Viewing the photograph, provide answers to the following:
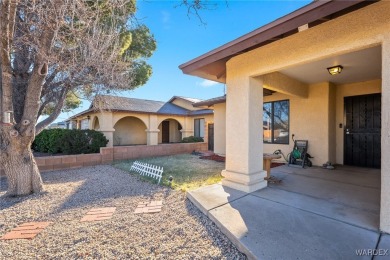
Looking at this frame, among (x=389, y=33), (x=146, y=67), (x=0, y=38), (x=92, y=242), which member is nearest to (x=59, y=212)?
(x=92, y=242)

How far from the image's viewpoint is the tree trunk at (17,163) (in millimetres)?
4574

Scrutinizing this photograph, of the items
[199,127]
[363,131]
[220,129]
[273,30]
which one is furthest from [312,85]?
[199,127]

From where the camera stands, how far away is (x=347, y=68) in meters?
4.99

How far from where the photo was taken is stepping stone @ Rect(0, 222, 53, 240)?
2.93m

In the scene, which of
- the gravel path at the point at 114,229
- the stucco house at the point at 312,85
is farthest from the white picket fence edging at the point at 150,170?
the stucco house at the point at 312,85

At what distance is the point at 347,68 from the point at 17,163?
8.79 metres

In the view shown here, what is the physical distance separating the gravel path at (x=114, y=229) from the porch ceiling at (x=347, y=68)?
4478 millimetres

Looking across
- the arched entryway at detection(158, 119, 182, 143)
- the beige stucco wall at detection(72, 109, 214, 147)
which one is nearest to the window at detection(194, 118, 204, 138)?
the beige stucco wall at detection(72, 109, 214, 147)

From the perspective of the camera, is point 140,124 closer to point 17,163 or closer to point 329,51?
point 17,163

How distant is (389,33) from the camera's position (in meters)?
2.47

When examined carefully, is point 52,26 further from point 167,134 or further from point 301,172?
point 167,134

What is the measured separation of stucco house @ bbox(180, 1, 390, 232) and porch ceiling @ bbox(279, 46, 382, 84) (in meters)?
0.02

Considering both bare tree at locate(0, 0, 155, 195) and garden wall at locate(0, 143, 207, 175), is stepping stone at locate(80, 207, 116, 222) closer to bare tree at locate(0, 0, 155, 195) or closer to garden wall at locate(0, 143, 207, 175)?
bare tree at locate(0, 0, 155, 195)

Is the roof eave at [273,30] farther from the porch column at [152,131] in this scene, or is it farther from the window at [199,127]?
the window at [199,127]
